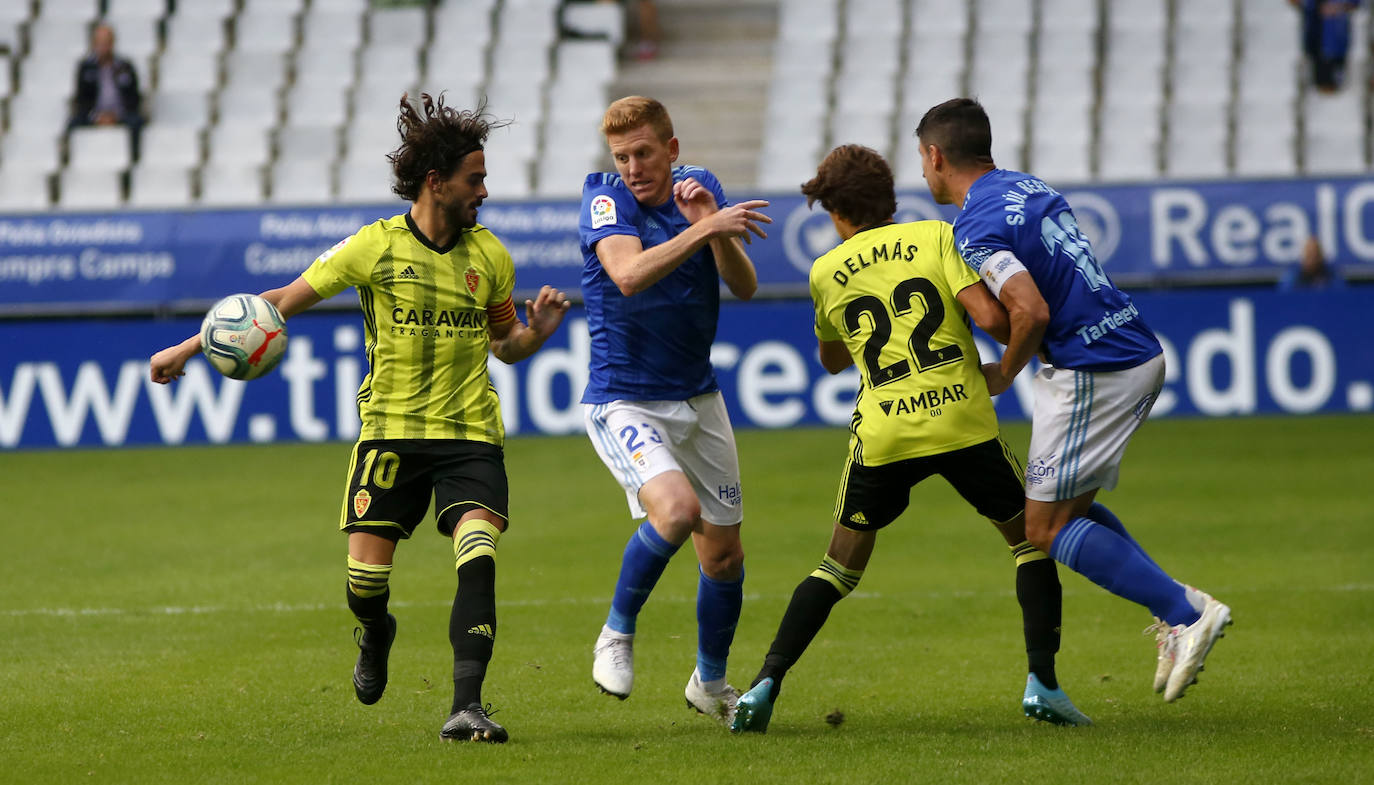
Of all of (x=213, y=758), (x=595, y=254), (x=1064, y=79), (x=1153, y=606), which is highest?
(x=1064, y=79)

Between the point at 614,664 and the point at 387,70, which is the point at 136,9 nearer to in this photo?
the point at 387,70

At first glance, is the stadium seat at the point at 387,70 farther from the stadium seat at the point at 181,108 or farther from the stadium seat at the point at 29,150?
the stadium seat at the point at 29,150

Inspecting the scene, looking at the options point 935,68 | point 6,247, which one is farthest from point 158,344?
point 935,68

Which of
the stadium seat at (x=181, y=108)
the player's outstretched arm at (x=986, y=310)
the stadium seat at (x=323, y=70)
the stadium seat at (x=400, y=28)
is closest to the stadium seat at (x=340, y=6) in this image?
the stadium seat at (x=400, y=28)

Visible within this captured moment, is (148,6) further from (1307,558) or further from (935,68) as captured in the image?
(1307,558)

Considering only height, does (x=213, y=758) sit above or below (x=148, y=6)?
below

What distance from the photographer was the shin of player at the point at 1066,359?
5402mm

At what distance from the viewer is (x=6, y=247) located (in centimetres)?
1744

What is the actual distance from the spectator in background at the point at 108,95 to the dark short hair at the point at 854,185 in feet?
54.7

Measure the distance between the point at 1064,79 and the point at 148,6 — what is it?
40.3 feet

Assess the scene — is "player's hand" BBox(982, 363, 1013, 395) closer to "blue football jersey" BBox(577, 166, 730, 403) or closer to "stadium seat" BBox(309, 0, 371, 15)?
"blue football jersey" BBox(577, 166, 730, 403)

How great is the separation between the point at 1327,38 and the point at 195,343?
17.1m

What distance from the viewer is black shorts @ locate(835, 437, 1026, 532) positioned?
560cm

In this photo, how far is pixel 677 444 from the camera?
6094mm
